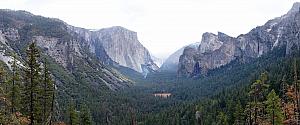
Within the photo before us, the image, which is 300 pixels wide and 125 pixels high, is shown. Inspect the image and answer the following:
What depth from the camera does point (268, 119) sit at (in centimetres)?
7738

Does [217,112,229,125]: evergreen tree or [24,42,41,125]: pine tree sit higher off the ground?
[24,42,41,125]: pine tree

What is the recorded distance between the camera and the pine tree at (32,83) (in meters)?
43.6

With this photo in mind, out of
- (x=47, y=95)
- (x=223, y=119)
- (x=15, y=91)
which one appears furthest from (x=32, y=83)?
(x=223, y=119)

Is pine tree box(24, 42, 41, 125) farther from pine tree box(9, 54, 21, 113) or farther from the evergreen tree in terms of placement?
the evergreen tree

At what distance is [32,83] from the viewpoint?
4391cm

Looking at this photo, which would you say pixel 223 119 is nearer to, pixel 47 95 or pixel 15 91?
pixel 47 95

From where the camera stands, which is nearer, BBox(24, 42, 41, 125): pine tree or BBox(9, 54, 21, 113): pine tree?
BBox(24, 42, 41, 125): pine tree

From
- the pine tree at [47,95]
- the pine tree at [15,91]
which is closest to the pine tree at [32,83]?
the pine tree at [47,95]

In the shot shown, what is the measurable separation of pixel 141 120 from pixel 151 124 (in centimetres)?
2253

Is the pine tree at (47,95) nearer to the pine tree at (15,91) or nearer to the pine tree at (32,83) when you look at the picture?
the pine tree at (15,91)

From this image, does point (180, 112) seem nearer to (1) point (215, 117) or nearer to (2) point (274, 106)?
(1) point (215, 117)

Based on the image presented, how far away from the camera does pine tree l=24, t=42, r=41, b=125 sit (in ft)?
143

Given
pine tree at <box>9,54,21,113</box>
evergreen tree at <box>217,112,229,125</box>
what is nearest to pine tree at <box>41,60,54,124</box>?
pine tree at <box>9,54,21,113</box>

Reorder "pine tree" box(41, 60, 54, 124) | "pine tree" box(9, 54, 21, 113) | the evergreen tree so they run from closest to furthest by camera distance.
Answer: "pine tree" box(9, 54, 21, 113), "pine tree" box(41, 60, 54, 124), the evergreen tree
